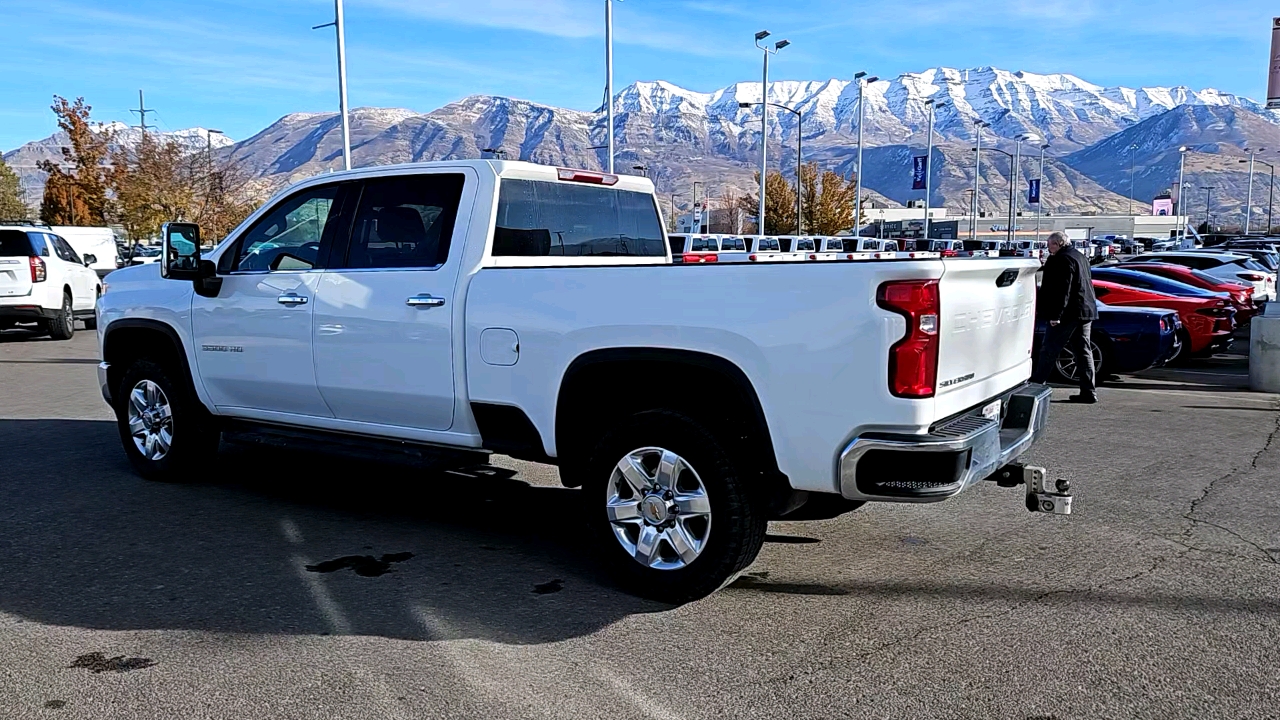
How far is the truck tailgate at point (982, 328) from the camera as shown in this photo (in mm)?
4383

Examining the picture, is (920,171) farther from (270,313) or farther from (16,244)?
(270,313)

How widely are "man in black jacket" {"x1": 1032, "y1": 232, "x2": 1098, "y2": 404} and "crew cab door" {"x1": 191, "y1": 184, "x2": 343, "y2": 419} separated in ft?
23.8

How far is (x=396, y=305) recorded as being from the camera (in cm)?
567

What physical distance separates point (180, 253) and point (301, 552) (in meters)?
2.19

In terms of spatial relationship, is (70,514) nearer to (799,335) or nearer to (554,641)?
(554,641)

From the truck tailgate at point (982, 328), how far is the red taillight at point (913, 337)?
0.24 feet

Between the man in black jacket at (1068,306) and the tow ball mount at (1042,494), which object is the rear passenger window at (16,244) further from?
the tow ball mount at (1042,494)

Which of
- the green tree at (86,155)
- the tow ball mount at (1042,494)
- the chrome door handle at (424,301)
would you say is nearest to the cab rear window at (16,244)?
the chrome door handle at (424,301)

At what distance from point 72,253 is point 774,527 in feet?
55.2

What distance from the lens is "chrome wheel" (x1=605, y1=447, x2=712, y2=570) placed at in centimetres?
480

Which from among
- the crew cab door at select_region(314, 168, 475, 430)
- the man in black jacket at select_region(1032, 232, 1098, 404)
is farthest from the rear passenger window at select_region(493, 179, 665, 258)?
the man in black jacket at select_region(1032, 232, 1098, 404)

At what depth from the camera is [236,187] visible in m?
56.9

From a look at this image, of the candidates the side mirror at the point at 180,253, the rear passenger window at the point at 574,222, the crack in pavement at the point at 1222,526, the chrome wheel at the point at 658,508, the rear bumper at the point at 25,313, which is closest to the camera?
the chrome wheel at the point at 658,508

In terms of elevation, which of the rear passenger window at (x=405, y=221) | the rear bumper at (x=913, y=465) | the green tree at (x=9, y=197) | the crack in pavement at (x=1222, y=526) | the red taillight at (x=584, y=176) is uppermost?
the green tree at (x=9, y=197)
